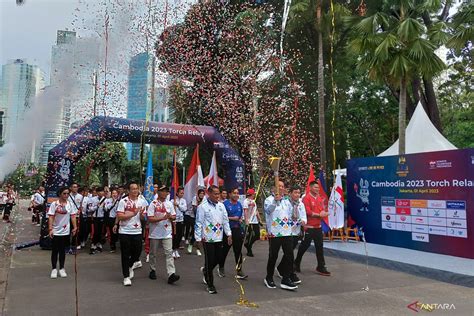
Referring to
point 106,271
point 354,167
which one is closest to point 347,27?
point 354,167

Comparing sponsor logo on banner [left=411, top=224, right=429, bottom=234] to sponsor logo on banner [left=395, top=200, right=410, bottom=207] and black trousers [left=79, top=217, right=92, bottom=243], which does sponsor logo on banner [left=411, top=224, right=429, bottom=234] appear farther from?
black trousers [left=79, top=217, right=92, bottom=243]

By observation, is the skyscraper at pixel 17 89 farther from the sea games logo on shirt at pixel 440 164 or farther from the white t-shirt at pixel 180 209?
the sea games logo on shirt at pixel 440 164

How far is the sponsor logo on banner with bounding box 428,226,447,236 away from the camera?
864cm

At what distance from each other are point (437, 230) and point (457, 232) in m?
0.48

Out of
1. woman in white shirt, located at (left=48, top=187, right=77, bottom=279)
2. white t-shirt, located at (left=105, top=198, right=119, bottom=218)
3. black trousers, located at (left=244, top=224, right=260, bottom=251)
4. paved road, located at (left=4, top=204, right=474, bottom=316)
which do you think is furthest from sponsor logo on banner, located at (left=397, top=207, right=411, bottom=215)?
woman in white shirt, located at (left=48, top=187, right=77, bottom=279)

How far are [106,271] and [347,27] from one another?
12.7 m

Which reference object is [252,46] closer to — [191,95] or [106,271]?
[191,95]

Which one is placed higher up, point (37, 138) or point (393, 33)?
point (393, 33)

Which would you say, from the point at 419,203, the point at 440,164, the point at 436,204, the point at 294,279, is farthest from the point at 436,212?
the point at 294,279

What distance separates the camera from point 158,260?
28.7 feet

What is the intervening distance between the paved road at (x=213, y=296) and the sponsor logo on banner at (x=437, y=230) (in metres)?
1.85

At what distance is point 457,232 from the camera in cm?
835

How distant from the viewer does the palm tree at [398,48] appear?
37.8ft

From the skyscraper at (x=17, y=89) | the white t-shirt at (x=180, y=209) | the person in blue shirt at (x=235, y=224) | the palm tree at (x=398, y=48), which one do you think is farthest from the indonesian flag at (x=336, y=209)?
the skyscraper at (x=17, y=89)
